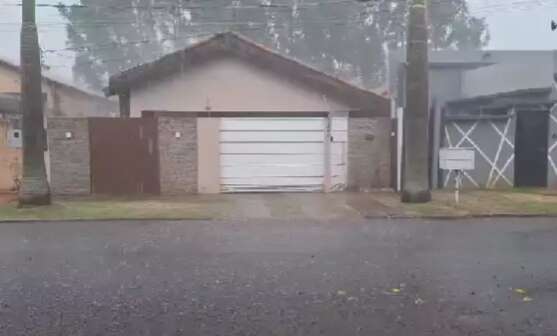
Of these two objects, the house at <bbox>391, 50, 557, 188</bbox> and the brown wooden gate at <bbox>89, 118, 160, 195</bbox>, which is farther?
the house at <bbox>391, 50, 557, 188</bbox>

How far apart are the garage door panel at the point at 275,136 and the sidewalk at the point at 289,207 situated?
5.02 feet

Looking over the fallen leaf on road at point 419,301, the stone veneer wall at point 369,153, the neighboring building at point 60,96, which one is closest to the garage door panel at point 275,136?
the stone veneer wall at point 369,153

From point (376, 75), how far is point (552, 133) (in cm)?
3397

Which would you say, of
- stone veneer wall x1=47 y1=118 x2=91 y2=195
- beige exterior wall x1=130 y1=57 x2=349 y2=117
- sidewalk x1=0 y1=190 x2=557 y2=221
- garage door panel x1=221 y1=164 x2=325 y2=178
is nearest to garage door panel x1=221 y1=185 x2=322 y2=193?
garage door panel x1=221 y1=164 x2=325 y2=178

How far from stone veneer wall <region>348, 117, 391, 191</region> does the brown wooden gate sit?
16.4 feet

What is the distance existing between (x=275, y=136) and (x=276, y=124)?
31cm

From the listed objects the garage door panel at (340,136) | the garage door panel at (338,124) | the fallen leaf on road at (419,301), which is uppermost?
the garage door panel at (338,124)

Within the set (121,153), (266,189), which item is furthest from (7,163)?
(266,189)

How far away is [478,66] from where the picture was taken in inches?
989

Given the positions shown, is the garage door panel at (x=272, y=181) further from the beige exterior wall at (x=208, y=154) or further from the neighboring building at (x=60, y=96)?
the neighboring building at (x=60, y=96)

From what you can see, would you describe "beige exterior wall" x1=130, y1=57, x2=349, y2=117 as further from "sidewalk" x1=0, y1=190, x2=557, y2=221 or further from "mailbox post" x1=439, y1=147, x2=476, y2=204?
"mailbox post" x1=439, y1=147, x2=476, y2=204

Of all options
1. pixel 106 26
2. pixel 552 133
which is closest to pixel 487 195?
pixel 552 133

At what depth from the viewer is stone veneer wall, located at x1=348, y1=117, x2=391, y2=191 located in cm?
1656

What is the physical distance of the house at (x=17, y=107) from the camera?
1656cm
